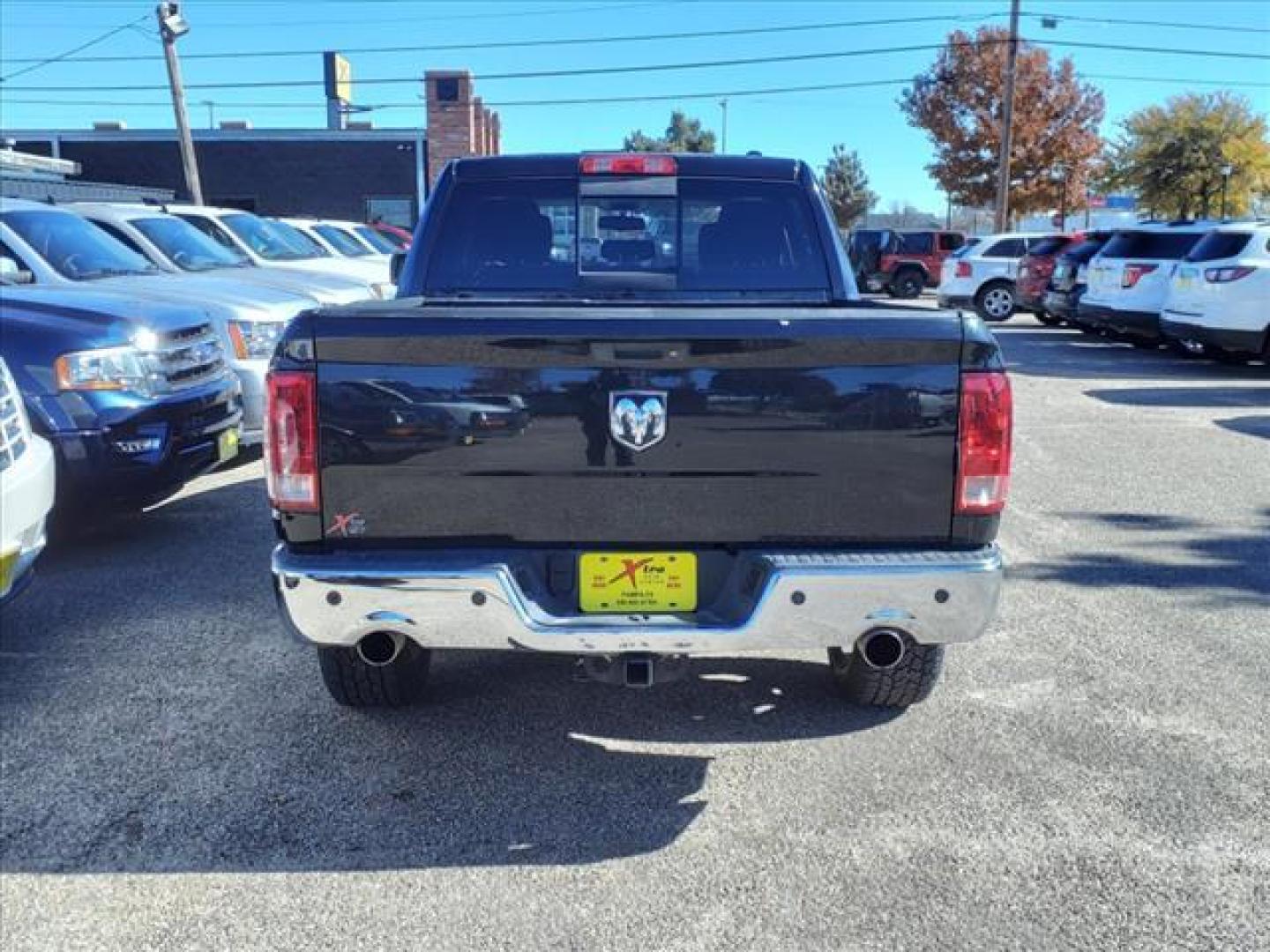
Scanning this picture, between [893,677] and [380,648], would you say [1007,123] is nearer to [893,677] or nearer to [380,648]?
[893,677]

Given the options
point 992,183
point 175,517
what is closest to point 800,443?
point 175,517

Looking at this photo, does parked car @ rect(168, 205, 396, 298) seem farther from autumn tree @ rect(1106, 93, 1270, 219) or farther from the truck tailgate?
autumn tree @ rect(1106, 93, 1270, 219)

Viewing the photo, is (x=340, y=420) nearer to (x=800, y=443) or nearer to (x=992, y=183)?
(x=800, y=443)

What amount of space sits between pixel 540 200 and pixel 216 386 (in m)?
2.91

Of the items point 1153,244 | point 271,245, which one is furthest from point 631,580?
point 1153,244

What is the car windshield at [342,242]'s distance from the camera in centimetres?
1639

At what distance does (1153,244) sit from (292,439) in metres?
14.8

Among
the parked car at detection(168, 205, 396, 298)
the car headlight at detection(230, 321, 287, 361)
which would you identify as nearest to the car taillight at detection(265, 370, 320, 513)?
the car headlight at detection(230, 321, 287, 361)

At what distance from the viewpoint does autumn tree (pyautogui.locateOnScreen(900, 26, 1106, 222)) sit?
4056 cm

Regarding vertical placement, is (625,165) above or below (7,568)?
above

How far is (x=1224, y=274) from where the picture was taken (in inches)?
499

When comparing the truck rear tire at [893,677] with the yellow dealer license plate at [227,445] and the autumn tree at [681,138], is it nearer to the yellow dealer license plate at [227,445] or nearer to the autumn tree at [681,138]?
the yellow dealer license plate at [227,445]

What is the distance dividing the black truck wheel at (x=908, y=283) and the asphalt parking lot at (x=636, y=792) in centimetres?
2639

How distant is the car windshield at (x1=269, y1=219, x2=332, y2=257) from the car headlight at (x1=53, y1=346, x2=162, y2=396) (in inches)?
320
